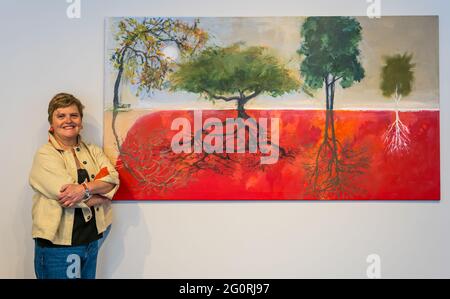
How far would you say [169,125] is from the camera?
8.30ft

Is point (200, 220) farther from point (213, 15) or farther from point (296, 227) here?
point (213, 15)

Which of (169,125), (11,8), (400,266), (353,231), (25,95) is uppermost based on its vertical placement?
Answer: (11,8)

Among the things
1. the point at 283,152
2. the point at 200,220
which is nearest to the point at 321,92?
the point at 283,152

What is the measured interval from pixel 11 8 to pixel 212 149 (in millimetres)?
1485

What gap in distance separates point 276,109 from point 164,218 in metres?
0.94

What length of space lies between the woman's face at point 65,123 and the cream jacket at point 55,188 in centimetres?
5

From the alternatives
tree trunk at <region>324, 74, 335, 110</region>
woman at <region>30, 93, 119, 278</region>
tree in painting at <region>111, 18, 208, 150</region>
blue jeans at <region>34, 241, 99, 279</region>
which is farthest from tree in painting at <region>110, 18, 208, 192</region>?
tree trunk at <region>324, 74, 335, 110</region>

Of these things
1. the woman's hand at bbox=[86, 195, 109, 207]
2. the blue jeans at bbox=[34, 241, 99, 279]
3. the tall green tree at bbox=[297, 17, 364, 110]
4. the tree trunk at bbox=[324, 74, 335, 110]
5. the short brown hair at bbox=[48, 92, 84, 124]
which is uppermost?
the tall green tree at bbox=[297, 17, 364, 110]

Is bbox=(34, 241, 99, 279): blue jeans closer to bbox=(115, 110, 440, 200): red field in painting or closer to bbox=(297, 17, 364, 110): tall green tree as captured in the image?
bbox=(115, 110, 440, 200): red field in painting

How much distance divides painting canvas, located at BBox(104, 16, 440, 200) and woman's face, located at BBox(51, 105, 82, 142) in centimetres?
28

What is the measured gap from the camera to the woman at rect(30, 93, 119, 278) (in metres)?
2.14

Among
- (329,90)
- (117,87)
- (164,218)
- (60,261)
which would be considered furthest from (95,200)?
(329,90)

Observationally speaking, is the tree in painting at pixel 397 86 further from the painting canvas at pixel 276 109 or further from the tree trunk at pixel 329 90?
the tree trunk at pixel 329 90

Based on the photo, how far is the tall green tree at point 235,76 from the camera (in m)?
2.53
